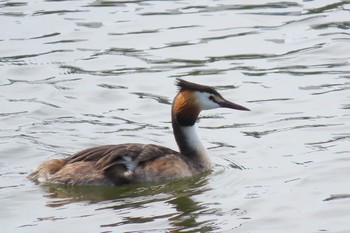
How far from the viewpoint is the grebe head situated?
44.3 feet

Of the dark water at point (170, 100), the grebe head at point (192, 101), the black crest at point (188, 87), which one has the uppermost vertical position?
the black crest at point (188, 87)

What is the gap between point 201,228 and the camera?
11.5m

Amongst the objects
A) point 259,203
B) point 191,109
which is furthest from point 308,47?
point 259,203

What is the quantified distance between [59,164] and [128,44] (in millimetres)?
A: 6139

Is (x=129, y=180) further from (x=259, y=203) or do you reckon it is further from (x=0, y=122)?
(x=0, y=122)

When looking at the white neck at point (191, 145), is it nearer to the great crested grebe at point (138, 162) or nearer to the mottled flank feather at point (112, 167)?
the great crested grebe at point (138, 162)

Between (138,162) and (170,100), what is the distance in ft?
11.3

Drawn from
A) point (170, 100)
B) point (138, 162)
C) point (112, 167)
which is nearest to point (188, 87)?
point (138, 162)

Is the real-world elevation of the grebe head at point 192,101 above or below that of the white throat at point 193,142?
above

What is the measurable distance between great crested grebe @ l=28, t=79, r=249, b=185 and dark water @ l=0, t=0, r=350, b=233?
0.44ft

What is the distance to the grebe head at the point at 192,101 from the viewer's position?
44.3 ft

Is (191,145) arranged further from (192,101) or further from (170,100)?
(170,100)

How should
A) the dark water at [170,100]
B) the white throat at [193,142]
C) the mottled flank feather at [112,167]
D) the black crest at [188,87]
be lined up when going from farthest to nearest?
the white throat at [193,142], the black crest at [188,87], the mottled flank feather at [112,167], the dark water at [170,100]

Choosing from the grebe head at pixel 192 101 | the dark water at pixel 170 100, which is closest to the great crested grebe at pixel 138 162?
the grebe head at pixel 192 101
